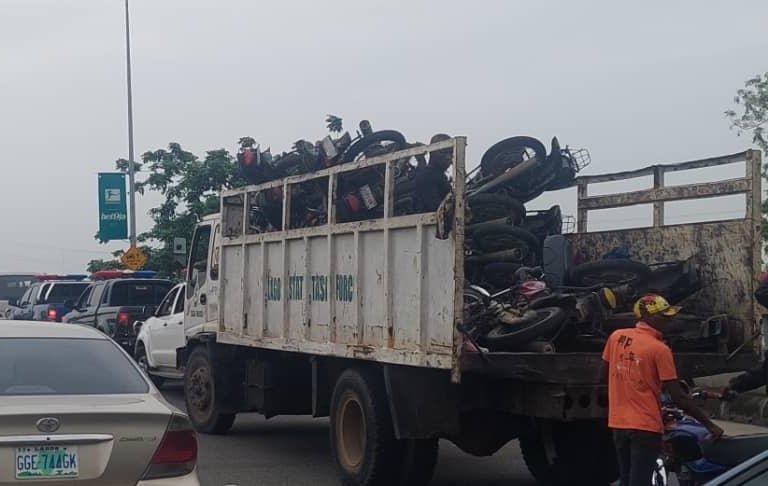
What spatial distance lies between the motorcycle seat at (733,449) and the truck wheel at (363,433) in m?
2.66

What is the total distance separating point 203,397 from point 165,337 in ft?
12.3

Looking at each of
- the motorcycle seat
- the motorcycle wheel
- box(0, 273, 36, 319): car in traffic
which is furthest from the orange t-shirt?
box(0, 273, 36, 319): car in traffic

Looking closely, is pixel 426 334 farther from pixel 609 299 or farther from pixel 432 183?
pixel 609 299

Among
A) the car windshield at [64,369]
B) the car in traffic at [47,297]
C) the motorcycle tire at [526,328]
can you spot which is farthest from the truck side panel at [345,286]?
the car in traffic at [47,297]

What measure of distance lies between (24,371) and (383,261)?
314 cm

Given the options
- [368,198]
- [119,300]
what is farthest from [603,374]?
[119,300]

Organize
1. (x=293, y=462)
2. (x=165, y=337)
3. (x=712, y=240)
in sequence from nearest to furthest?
(x=712, y=240), (x=293, y=462), (x=165, y=337)

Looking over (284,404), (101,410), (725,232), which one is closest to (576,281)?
(725,232)

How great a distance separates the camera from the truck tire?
8516 millimetres

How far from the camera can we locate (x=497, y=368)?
24.3 ft

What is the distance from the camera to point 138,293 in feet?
66.9

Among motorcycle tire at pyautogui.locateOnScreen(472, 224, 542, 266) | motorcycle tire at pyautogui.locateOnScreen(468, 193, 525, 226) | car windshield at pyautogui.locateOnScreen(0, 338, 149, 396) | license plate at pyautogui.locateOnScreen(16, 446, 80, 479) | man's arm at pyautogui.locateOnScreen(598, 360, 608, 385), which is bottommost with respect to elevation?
license plate at pyautogui.locateOnScreen(16, 446, 80, 479)

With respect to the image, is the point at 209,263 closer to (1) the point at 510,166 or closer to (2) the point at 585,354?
(1) the point at 510,166

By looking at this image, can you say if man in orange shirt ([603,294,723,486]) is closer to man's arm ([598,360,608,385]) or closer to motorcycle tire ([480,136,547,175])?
man's arm ([598,360,608,385])
